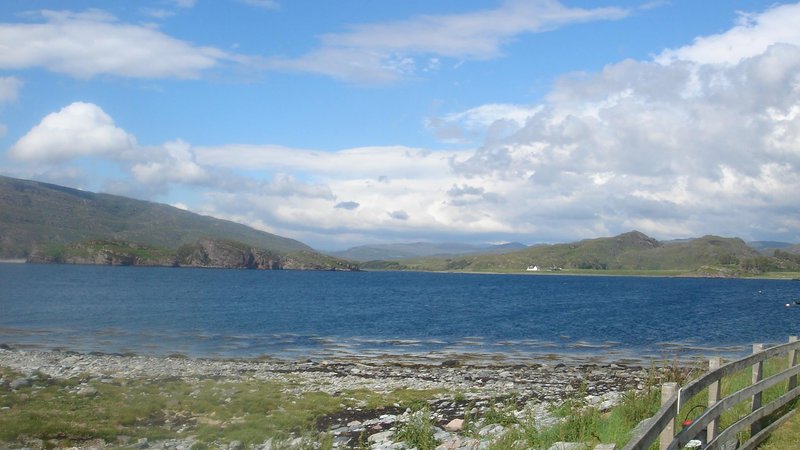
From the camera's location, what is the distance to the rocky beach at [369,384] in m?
21.7

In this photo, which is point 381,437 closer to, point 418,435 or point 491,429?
point 418,435

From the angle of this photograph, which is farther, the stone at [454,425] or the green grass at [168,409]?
the stone at [454,425]

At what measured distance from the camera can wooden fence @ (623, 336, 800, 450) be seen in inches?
357

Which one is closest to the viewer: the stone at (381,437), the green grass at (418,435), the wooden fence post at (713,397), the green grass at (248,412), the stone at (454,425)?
the wooden fence post at (713,397)

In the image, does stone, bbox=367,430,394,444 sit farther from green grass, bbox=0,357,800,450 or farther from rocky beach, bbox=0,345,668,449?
green grass, bbox=0,357,800,450

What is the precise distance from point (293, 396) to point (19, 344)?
35047 millimetres

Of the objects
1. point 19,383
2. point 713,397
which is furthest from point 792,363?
point 19,383

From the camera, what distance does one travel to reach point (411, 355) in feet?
168

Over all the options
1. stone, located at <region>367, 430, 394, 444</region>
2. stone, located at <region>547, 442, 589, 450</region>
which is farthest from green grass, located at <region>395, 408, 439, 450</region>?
stone, located at <region>547, 442, 589, 450</region>

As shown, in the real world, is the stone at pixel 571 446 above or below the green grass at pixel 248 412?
above

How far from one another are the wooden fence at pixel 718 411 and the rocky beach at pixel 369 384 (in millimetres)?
3646

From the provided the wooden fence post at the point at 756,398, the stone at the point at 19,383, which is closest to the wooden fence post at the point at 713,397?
the wooden fence post at the point at 756,398

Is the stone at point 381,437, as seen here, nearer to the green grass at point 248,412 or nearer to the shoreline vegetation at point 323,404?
the shoreline vegetation at point 323,404

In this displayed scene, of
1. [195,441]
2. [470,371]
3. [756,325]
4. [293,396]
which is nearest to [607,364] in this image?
[470,371]
